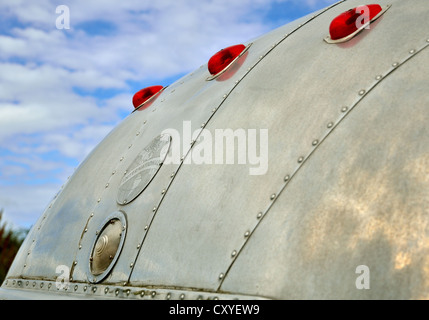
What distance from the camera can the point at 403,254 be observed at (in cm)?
207

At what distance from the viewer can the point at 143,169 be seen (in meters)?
3.80

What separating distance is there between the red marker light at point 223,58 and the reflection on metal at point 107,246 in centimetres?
137

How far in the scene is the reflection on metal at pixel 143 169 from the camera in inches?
144

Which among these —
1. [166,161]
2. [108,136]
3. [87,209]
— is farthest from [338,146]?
[108,136]

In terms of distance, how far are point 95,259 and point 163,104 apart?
1.57 meters

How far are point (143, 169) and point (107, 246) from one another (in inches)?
23.7

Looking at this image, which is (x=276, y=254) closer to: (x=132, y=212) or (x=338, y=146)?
(x=338, y=146)
